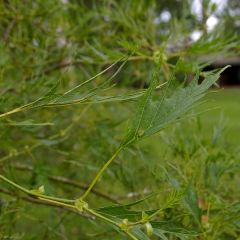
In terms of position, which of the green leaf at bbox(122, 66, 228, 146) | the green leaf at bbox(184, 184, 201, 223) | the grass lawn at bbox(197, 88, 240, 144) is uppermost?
the green leaf at bbox(122, 66, 228, 146)

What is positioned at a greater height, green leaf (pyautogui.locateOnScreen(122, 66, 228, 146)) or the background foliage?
green leaf (pyautogui.locateOnScreen(122, 66, 228, 146))

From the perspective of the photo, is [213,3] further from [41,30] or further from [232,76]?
[232,76]

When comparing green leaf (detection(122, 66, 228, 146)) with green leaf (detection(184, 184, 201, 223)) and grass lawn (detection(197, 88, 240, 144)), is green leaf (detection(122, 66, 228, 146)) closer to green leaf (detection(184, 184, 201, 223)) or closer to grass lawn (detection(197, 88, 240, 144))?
grass lawn (detection(197, 88, 240, 144))

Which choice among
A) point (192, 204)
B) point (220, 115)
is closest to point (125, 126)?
point (192, 204)

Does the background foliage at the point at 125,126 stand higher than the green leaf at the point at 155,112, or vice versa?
the green leaf at the point at 155,112

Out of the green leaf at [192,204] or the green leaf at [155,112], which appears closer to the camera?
the green leaf at [155,112]

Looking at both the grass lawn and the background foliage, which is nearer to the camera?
the background foliage

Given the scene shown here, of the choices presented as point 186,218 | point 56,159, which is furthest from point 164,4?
point 186,218

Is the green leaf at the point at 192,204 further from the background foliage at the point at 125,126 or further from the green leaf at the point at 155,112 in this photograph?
the green leaf at the point at 155,112

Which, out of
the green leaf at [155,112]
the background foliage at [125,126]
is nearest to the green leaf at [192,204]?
the background foliage at [125,126]

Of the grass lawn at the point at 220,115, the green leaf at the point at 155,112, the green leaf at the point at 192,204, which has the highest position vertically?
the green leaf at the point at 155,112

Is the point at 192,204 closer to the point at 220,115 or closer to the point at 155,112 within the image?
→ the point at 155,112

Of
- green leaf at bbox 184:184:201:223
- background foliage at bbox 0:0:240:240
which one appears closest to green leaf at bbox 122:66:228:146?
background foliage at bbox 0:0:240:240

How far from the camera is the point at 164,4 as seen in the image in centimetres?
245
